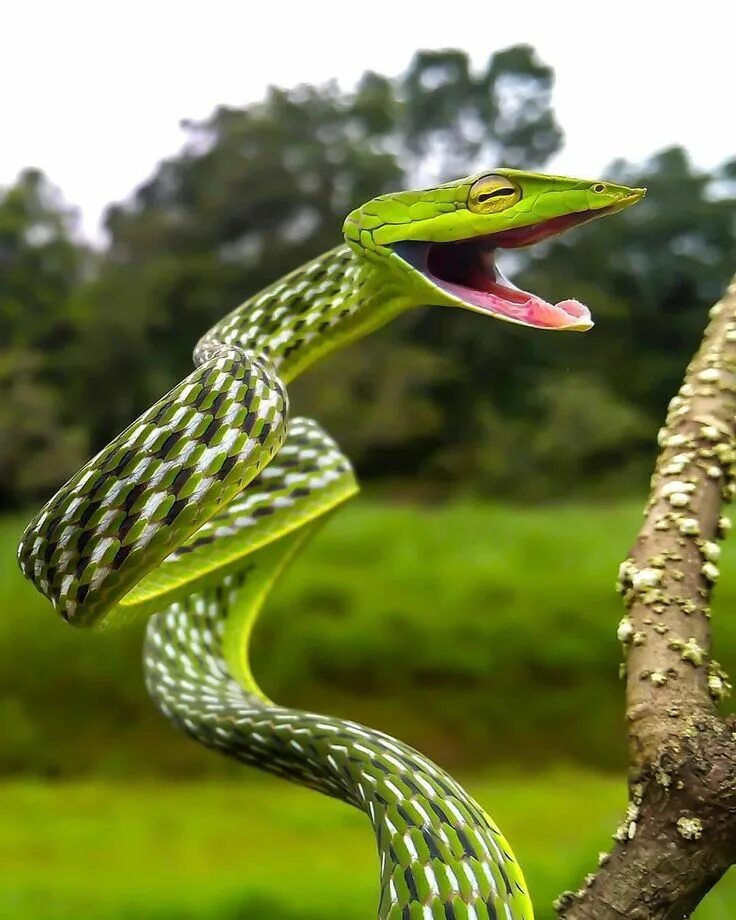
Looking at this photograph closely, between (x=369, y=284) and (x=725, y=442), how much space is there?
0.28m

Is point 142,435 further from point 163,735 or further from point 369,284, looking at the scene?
point 163,735

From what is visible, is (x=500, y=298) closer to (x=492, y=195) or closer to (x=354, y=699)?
(x=492, y=195)

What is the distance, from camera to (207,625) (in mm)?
785

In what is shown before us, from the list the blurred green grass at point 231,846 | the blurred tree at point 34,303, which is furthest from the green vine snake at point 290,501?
the blurred tree at point 34,303

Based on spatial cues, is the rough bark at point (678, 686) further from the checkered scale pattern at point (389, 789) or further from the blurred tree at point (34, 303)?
the blurred tree at point (34, 303)

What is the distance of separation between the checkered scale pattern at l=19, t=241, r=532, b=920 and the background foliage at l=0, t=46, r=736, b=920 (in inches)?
31.1

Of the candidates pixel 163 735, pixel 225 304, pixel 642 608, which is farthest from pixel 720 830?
pixel 225 304

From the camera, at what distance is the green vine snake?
47 centimetres

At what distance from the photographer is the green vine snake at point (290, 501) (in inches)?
18.5

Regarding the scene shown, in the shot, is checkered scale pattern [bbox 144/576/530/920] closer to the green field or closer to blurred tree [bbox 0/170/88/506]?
the green field

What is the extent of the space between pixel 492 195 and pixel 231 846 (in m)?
1.59

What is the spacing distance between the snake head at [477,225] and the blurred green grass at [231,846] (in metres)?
0.92

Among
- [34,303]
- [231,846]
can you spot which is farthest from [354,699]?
[34,303]

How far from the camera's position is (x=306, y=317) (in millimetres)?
679
